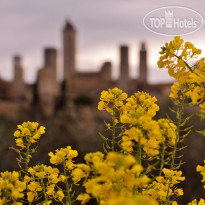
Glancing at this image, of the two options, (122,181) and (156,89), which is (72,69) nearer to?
(156,89)

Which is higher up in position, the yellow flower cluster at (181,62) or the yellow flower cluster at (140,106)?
the yellow flower cluster at (181,62)

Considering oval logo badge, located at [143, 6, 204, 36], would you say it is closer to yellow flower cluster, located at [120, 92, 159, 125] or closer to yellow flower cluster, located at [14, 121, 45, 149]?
yellow flower cluster, located at [120, 92, 159, 125]

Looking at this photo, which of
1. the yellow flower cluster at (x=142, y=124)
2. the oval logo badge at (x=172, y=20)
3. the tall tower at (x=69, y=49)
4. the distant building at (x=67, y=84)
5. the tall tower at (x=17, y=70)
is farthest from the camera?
the tall tower at (x=69, y=49)

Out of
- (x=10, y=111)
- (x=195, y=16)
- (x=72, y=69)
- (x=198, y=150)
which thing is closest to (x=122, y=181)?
(x=195, y=16)

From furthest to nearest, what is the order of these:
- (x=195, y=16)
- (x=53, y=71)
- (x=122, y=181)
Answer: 1. (x=53, y=71)
2. (x=195, y=16)
3. (x=122, y=181)

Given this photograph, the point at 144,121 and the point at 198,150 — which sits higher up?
the point at 144,121

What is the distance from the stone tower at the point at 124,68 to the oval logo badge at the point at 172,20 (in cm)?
3038

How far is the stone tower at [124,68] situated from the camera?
32.2 metres

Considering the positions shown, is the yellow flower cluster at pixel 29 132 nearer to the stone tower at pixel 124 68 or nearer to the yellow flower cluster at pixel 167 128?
the yellow flower cluster at pixel 167 128

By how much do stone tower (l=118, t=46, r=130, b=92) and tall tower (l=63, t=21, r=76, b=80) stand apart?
7.53 metres

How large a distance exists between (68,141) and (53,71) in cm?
2400

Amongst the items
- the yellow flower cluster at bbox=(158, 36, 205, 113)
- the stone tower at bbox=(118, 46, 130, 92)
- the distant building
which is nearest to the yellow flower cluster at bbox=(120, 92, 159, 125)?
the yellow flower cluster at bbox=(158, 36, 205, 113)

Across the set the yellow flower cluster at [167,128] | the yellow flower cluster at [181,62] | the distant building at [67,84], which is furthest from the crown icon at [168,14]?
the distant building at [67,84]

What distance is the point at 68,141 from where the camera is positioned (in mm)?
6512
